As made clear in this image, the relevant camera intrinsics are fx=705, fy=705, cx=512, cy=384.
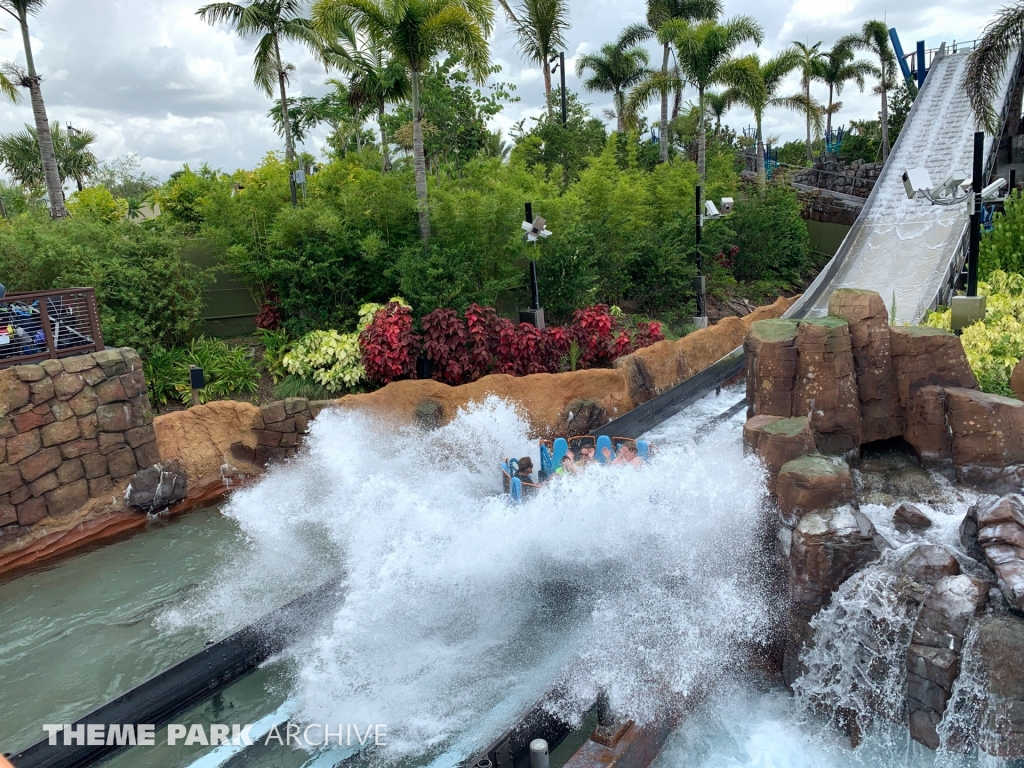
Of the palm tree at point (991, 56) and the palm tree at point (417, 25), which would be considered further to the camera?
the palm tree at point (991, 56)

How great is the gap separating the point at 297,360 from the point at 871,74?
27.8m

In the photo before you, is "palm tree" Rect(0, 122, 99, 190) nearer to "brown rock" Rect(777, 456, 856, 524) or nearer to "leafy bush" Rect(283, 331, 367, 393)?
"leafy bush" Rect(283, 331, 367, 393)

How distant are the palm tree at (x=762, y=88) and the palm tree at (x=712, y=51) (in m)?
0.15

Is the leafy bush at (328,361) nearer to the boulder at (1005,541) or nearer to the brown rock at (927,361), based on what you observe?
the brown rock at (927,361)

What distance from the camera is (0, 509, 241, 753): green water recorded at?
Result: 5.44 metres

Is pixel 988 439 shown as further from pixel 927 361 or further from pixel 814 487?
pixel 814 487

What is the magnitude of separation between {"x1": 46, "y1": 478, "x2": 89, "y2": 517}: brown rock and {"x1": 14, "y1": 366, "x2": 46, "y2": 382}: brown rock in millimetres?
1249

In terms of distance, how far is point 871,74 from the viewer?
2812 cm

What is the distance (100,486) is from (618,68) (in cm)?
2213

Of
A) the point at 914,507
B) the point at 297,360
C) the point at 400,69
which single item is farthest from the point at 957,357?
the point at 400,69

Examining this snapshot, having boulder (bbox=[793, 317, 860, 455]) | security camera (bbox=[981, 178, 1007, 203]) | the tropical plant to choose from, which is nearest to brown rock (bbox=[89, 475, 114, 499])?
boulder (bbox=[793, 317, 860, 455])

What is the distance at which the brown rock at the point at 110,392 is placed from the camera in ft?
26.8

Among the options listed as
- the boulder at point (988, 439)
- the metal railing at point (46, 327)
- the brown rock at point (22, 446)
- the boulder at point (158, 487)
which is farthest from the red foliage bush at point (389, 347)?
the boulder at point (988, 439)

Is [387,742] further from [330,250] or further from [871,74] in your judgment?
[871,74]
